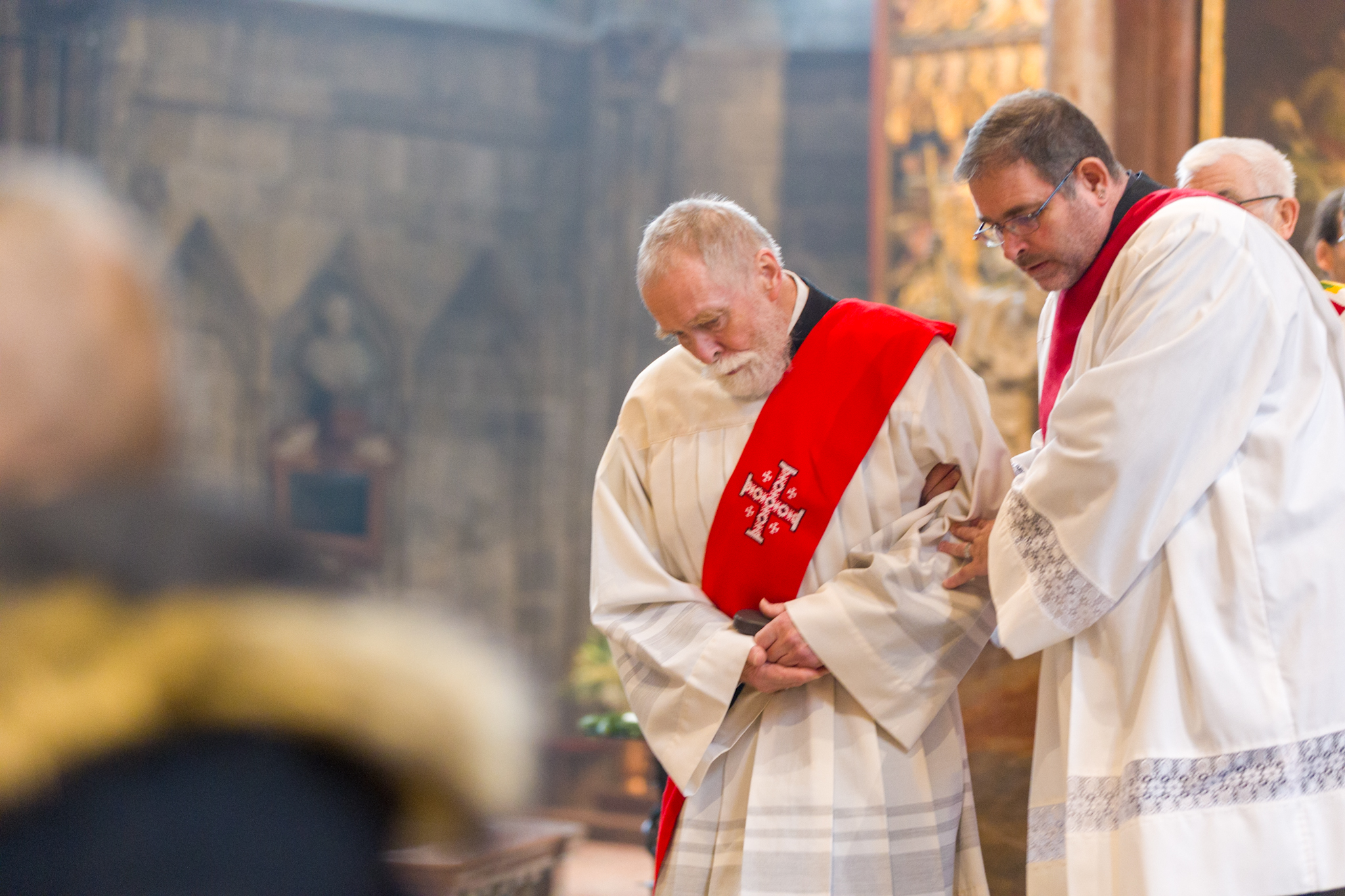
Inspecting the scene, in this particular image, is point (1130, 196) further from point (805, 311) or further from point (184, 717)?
point (184, 717)

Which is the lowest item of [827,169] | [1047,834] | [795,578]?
[1047,834]

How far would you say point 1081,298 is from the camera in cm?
263

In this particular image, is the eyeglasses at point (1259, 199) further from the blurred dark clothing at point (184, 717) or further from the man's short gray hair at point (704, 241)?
the blurred dark clothing at point (184, 717)

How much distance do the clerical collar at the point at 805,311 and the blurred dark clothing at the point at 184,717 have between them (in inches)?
88.8

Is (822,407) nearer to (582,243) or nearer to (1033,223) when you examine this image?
(1033,223)

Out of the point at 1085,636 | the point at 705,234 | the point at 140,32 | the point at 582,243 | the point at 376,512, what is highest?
the point at 140,32

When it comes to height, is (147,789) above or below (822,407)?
below

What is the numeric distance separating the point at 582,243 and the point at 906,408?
27.8 feet

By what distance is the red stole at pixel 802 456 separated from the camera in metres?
2.85

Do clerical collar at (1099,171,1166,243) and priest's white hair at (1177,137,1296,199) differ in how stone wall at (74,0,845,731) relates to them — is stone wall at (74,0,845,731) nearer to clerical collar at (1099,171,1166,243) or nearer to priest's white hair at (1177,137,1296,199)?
priest's white hair at (1177,137,1296,199)

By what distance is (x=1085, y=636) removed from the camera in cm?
241

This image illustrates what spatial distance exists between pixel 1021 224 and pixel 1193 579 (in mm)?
746

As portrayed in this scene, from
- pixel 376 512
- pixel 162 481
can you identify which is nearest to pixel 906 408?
pixel 162 481

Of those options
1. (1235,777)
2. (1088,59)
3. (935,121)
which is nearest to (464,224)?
(935,121)
